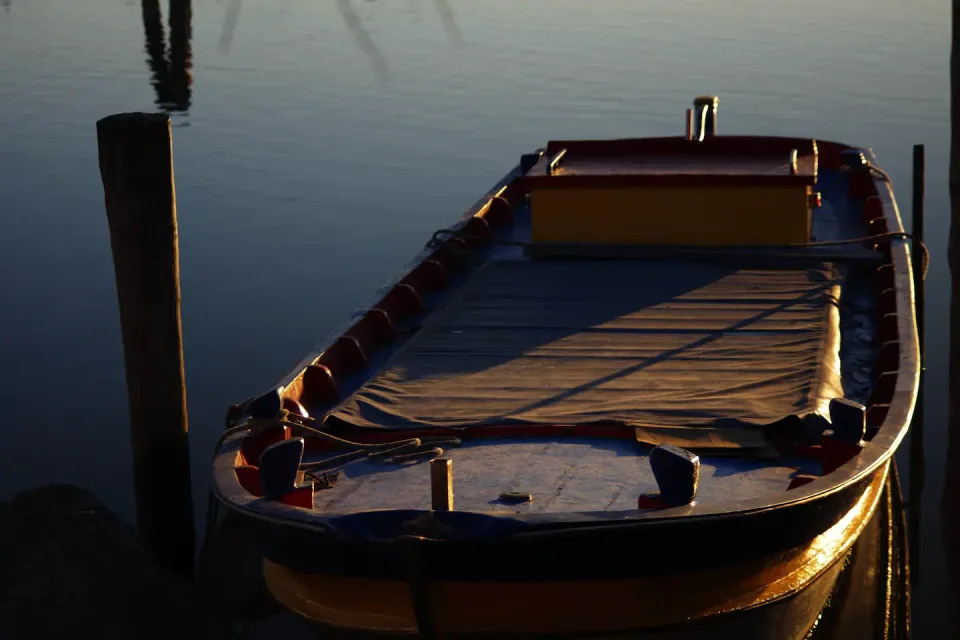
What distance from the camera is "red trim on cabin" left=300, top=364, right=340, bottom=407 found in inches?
333

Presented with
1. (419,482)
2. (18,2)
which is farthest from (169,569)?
(18,2)

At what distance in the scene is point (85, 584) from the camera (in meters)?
8.19

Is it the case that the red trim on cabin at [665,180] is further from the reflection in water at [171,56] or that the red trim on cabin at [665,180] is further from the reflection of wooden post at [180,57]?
the reflection of wooden post at [180,57]

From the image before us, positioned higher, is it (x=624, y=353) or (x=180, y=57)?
(x=180, y=57)

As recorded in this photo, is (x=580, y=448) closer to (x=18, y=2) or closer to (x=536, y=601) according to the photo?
(x=536, y=601)

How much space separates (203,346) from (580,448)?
6.91 meters

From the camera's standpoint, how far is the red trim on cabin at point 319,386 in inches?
333

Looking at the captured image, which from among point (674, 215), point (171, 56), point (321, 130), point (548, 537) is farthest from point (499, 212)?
point (171, 56)

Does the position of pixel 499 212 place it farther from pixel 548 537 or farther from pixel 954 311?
pixel 548 537

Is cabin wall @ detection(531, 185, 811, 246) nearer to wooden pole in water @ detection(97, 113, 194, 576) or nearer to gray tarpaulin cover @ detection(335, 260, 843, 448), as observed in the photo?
gray tarpaulin cover @ detection(335, 260, 843, 448)

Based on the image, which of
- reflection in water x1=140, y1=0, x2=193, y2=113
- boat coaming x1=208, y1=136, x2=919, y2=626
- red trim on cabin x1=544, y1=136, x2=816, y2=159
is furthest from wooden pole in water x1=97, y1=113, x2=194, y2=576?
reflection in water x1=140, y1=0, x2=193, y2=113

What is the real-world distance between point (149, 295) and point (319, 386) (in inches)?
44.8

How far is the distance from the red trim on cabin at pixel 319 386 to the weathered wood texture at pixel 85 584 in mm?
1398

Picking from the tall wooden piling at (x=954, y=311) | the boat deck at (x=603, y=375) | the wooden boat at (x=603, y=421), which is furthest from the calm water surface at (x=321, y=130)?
the wooden boat at (x=603, y=421)
